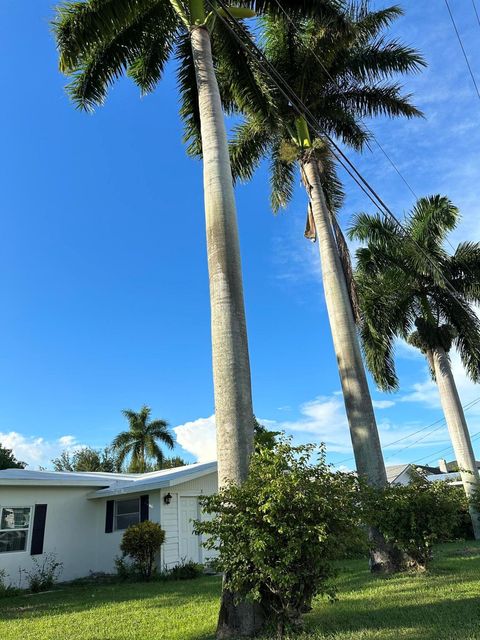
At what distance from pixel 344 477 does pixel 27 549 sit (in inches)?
501

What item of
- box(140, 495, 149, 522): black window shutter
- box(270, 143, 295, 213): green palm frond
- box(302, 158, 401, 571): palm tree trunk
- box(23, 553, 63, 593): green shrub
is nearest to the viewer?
box(302, 158, 401, 571): palm tree trunk

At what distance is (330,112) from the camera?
15.1 meters

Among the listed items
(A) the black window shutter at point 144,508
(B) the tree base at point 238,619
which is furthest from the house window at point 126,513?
(B) the tree base at point 238,619

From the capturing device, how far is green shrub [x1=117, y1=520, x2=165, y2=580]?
1420 cm

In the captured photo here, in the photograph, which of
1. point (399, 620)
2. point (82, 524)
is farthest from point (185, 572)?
point (399, 620)

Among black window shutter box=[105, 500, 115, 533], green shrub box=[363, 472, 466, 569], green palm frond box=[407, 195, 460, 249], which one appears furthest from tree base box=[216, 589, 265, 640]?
green palm frond box=[407, 195, 460, 249]

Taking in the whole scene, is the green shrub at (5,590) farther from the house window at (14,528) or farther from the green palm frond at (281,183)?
the green palm frond at (281,183)

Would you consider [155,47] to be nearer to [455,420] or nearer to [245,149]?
[245,149]

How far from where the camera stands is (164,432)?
37281 millimetres

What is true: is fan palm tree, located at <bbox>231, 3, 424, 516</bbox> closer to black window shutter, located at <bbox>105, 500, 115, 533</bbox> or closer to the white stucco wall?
the white stucco wall

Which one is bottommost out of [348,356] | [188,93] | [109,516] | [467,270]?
[109,516]

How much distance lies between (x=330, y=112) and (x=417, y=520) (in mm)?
12073

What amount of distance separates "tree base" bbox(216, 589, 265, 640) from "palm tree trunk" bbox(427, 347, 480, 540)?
14.5 meters

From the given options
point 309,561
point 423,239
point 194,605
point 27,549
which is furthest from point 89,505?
→ point 423,239
